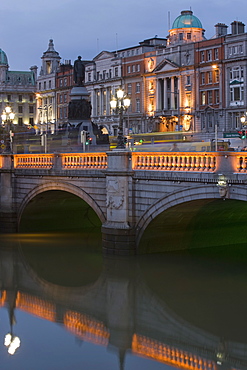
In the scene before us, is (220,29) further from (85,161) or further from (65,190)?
(85,161)

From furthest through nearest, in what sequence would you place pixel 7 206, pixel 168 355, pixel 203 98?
pixel 203 98 < pixel 7 206 < pixel 168 355

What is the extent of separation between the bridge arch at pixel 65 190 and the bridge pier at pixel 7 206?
469 mm

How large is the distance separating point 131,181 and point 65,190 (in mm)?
6223

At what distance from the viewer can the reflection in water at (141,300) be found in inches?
768

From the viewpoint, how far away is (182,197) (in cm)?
2648

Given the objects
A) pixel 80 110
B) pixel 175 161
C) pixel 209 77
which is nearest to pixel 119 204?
pixel 175 161

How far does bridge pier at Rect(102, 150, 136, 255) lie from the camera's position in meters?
29.4

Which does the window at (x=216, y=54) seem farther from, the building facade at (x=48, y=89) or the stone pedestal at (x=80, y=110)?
the stone pedestal at (x=80, y=110)

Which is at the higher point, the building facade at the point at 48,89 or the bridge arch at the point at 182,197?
the building facade at the point at 48,89

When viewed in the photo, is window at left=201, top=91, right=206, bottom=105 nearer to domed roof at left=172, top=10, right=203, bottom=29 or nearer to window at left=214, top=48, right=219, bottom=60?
window at left=214, top=48, right=219, bottom=60

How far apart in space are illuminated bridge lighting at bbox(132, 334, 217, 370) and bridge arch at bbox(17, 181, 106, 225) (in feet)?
38.6

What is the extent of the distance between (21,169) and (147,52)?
224ft

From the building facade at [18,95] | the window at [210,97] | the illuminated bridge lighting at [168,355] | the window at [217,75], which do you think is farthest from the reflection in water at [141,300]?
the building facade at [18,95]

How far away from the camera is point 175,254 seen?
3131 centimetres
